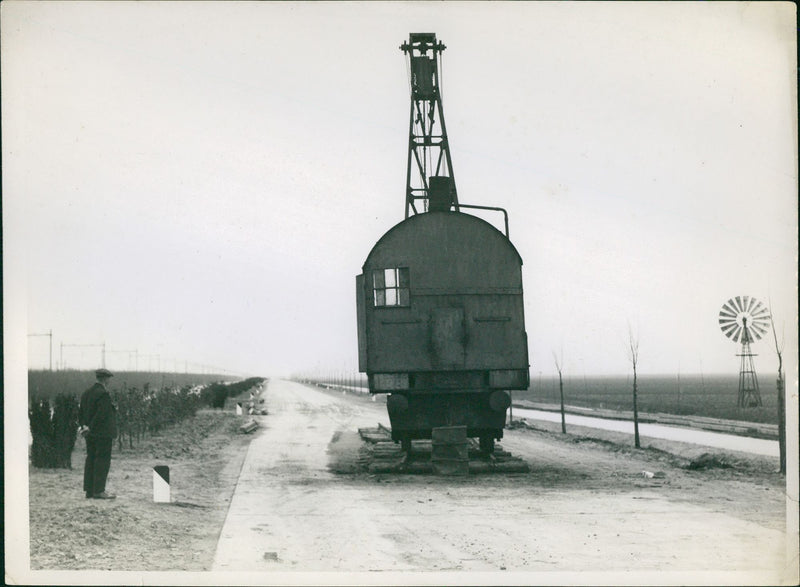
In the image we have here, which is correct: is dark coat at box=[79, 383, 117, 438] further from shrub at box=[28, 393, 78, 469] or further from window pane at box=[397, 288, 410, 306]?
window pane at box=[397, 288, 410, 306]

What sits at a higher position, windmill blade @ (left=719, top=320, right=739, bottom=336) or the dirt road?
windmill blade @ (left=719, top=320, right=739, bottom=336)

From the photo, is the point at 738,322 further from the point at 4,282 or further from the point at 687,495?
the point at 4,282

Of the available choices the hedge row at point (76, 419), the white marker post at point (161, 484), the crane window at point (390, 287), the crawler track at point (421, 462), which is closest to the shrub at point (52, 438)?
the hedge row at point (76, 419)

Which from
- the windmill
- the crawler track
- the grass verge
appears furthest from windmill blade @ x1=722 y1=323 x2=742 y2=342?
the grass verge

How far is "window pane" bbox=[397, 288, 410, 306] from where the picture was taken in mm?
13656

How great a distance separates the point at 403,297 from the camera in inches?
539

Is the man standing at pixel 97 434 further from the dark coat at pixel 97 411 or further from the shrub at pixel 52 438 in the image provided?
the shrub at pixel 52 438

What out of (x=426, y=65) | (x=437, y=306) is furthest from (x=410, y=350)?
(x=426, y=65)

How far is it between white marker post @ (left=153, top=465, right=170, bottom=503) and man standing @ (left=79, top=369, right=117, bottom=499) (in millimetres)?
673

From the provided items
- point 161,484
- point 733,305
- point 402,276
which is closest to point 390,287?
point 402,276

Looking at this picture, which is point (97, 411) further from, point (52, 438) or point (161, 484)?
point (52, 438)

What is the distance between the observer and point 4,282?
983 centimetres

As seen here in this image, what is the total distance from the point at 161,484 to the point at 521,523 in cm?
508

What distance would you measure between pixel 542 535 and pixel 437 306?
16.6 feet
